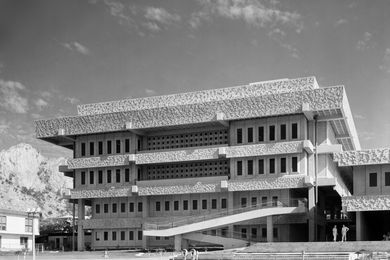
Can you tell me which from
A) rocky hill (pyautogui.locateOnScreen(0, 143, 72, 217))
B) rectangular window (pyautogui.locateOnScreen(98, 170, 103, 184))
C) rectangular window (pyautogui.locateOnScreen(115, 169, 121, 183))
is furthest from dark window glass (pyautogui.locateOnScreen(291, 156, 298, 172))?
rocky hill (pyautogui.locateOnScreen(0, 143, 72, 217))

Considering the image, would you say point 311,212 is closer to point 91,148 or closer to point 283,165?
point 283,165

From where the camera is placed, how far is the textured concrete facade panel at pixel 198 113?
62594 millimetres

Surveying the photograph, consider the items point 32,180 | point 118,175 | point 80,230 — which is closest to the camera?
point 118,175

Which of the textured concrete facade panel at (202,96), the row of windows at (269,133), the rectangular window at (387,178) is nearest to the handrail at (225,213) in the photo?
the row of windows at (269,133)

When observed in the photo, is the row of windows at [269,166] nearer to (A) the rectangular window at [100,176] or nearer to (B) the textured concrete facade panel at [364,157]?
(B) the textured concrete facade panel at [364,157]

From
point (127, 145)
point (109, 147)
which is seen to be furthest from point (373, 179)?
point (109, 147)

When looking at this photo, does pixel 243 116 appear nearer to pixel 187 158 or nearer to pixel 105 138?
pixel 187 158

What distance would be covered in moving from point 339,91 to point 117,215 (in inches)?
1049

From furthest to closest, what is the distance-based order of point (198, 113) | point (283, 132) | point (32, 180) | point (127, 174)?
point (32, 180)
point (127, 174)
point (198, 113)
point (283, 132)

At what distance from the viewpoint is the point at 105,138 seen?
73.2 metres

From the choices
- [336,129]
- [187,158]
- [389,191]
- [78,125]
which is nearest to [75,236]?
[78,125]

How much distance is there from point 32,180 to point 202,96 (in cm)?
12674

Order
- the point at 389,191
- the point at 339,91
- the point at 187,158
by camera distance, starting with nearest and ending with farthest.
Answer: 1. the point at 389,191
2. the point at 339,91
3. the point at 187,158

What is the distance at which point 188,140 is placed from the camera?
70562mm
